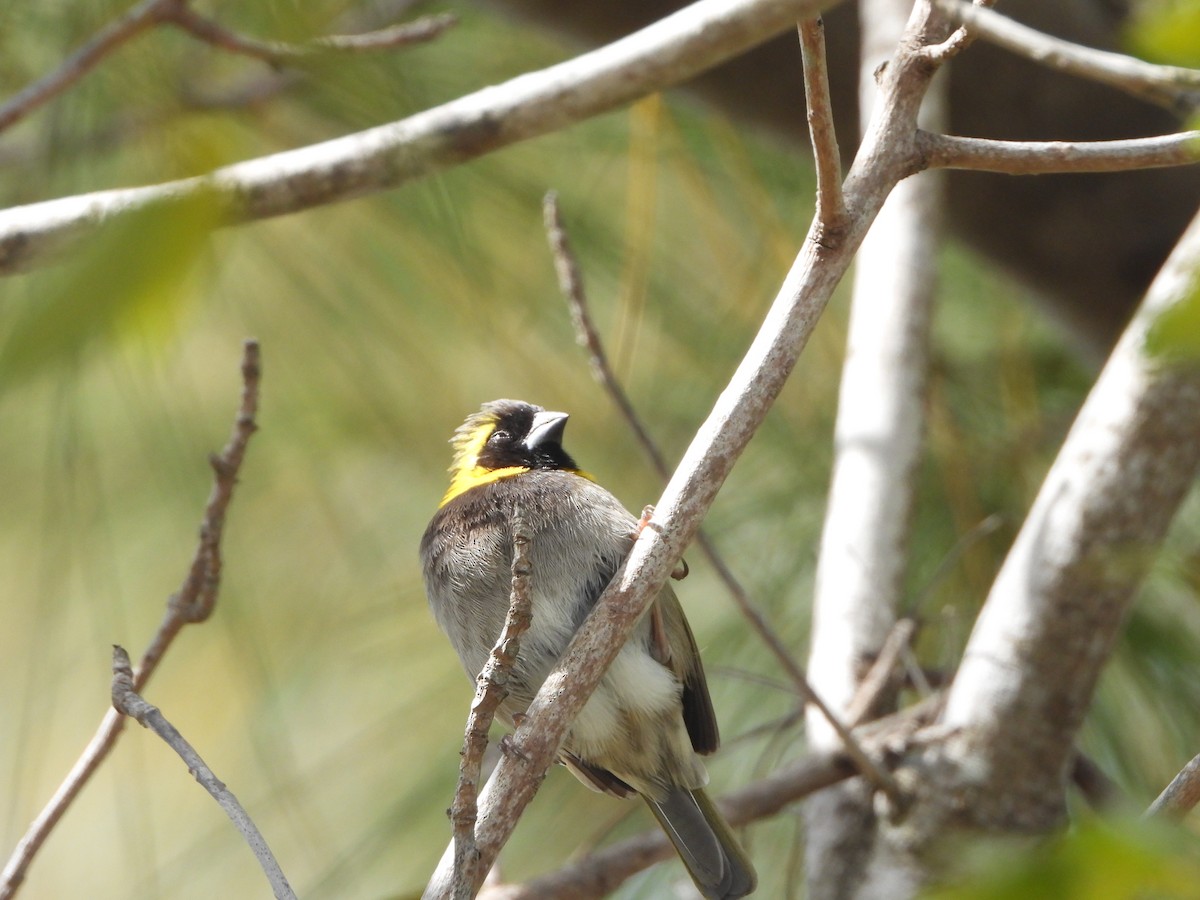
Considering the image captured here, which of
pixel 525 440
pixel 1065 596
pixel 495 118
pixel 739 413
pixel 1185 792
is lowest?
pixel 1065 596

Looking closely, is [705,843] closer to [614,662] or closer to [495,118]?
[614,662]

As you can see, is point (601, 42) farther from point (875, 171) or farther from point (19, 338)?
point (19, 338)

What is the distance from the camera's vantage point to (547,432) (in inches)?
105

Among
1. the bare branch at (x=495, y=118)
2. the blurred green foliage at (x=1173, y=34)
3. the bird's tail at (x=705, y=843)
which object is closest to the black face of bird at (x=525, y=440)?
the bird's tail at (x=705, y=843)

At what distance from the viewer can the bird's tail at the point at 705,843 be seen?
219cm

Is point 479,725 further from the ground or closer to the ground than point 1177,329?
closer to the ground

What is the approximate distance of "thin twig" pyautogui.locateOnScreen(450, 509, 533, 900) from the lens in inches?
49.2

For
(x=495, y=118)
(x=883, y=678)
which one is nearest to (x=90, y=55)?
(x=495, y=118)

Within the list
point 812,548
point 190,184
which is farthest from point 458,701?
point 190,184

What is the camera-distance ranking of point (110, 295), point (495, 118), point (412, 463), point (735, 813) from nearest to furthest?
point (110, 295) → point (495, 118) → point (735, 813) → point (412, 463)

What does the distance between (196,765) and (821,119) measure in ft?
3.19

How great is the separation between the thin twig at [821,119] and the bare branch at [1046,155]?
135 millimetres

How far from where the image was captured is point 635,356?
3.47 m

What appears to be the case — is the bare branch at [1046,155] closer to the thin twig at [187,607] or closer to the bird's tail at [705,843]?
the thin twig at [187,607]
